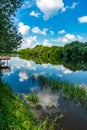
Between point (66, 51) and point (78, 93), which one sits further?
point (66, 51)

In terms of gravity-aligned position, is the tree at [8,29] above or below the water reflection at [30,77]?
above

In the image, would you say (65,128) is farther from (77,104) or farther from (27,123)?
(77,104)

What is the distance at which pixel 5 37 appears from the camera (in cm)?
1977

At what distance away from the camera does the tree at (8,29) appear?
1888 cm

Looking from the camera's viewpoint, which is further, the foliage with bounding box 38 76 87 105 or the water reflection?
the water reflection

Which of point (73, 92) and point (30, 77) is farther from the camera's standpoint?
point (30, 77)

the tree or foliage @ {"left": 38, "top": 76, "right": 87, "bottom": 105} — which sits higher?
the tree

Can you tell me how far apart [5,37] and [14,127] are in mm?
13861

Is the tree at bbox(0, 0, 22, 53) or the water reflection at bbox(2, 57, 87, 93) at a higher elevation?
the tree at bbox(0, 0, 22, 53)

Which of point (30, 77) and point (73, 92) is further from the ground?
point (30, 77)

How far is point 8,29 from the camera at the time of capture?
802 inches

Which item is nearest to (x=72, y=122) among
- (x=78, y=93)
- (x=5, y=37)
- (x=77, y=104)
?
(x=77, y=104)

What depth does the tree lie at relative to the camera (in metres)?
18.9

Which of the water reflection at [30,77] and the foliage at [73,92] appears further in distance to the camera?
the water reflection at [30,77]
